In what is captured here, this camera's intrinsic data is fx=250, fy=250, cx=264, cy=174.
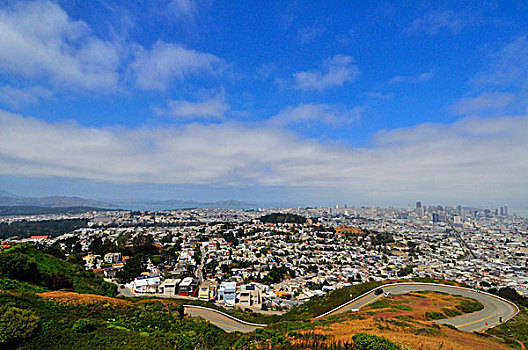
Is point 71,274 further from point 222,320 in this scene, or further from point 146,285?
point 222,320

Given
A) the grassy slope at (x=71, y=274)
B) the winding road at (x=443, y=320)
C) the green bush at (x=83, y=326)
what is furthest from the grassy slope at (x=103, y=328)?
the grassy slope at (x=71, y=274)

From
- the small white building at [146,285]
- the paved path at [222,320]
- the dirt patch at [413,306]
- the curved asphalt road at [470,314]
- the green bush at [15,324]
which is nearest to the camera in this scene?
the green bush at [15,324]

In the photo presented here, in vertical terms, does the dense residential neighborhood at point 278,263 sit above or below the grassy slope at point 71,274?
below

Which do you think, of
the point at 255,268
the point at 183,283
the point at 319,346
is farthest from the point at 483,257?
the point at 319,346

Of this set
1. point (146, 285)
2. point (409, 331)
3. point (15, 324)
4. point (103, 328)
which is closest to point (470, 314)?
point (409, 331)

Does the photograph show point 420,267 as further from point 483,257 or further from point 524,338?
point 524,338

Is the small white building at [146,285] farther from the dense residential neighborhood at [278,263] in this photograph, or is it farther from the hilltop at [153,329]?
the hilltop at [153,329]

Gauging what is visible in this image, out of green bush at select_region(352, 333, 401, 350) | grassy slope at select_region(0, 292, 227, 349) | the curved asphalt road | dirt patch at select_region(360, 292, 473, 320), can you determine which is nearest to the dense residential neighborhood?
the curved asphalt road

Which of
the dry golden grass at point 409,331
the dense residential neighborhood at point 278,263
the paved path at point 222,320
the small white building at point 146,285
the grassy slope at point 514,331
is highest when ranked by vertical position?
the dry golden grass at point 409,331
